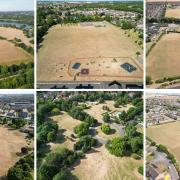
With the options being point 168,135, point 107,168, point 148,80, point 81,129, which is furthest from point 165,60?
point 107,168

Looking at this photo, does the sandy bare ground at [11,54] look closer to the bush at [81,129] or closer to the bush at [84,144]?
the bush at [81,129]

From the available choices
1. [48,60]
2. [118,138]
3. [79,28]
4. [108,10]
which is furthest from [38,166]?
[108,10]

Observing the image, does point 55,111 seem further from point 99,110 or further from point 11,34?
point 11,34

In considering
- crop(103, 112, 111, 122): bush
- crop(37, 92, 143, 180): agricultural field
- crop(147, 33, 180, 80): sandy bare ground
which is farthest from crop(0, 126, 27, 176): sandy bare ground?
crop(147, 33, 180, 80): sandy bare ground

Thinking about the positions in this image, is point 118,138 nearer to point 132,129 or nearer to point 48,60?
point 132,129

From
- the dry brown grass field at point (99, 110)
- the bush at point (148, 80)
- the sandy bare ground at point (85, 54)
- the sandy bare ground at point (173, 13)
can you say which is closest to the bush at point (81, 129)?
the dry brown grass field at point (99, 110)
